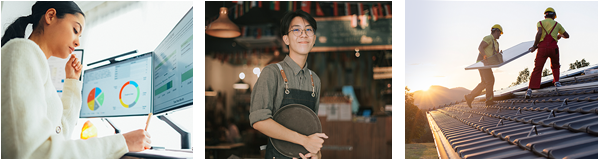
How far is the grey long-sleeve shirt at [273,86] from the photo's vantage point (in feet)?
8.94

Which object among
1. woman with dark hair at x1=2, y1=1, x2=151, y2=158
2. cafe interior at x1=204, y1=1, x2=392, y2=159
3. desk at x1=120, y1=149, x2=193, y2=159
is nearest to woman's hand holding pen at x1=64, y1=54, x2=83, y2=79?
woman with dark hair at x1=2, y1=1, x2=151, y2=158

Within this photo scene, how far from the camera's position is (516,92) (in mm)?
2508

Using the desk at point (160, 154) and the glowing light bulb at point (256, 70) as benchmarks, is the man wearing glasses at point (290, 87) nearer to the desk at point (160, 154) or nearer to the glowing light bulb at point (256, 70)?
the glowing light bulb at point (256, 70)

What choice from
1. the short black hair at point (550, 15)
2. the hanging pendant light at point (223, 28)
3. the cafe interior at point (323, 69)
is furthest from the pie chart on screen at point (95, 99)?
the short black hair at point (550, 15)

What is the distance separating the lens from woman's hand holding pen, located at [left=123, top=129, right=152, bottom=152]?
2.88 meters

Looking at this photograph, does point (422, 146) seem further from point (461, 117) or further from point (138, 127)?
point (138, 127)

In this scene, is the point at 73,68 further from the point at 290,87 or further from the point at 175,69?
the point at 290,87

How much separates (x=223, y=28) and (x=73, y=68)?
139 centimetres

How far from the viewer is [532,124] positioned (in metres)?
2.17

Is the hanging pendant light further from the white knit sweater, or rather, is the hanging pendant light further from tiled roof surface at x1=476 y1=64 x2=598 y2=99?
tiled roof surface at x1=476 y1=64 x2=598 y2=99

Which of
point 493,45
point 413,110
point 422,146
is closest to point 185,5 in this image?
point 413,110

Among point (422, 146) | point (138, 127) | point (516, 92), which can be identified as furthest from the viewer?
point (138, 127)

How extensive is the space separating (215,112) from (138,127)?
70 cm

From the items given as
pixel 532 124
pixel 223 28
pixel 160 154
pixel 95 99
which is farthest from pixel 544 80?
pixel 95 99
